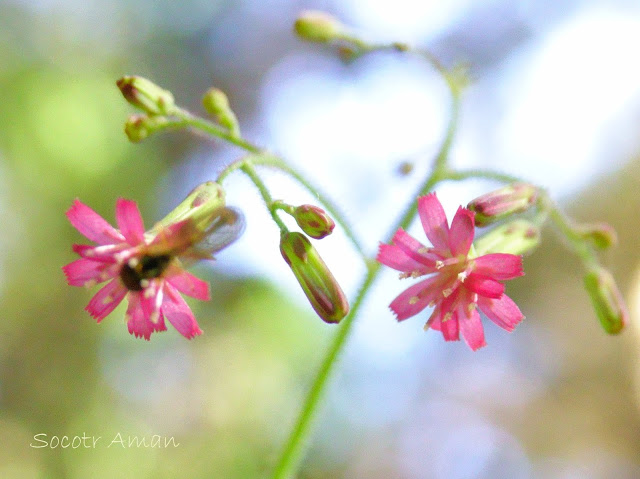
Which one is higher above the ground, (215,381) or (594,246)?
(594,246)

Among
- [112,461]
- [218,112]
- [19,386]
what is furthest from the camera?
[19,386]

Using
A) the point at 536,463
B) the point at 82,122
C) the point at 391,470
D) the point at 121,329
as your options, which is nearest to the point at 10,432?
the point at 121,329

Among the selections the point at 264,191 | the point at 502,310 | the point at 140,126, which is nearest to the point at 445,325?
the point at 502,310

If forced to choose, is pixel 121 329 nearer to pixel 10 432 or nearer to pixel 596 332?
pixel 10 432

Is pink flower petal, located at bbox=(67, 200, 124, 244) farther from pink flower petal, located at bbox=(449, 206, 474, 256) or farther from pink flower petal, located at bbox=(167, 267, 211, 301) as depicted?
pink flower petal, located at bbox=(449, 206, 474, 256)

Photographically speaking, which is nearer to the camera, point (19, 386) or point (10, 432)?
point (10, 432)

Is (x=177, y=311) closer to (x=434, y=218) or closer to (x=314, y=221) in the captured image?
(x=314, y=221)

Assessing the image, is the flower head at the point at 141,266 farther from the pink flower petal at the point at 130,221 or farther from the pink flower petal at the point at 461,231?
the pink flower petal at the point at 461,231
